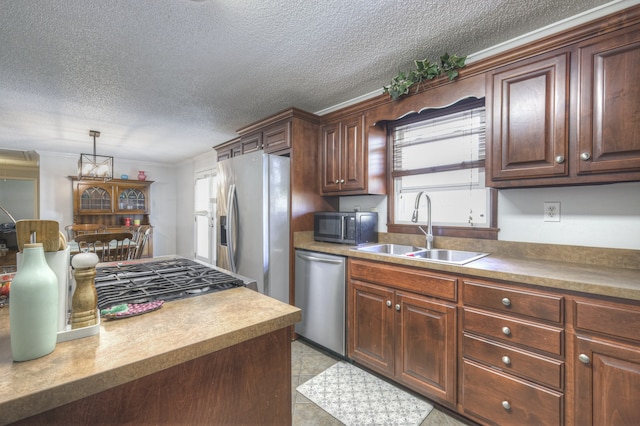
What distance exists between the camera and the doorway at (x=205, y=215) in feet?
17.1

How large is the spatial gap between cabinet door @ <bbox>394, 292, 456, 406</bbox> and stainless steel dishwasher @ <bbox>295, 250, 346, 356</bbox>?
537 millimetres

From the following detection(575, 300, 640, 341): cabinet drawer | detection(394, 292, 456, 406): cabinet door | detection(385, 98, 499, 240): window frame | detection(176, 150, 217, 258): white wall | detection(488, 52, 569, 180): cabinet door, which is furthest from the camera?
detection(176, 150, 217, 258): white wall

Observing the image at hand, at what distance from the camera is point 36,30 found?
5.51 feet

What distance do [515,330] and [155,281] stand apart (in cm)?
171

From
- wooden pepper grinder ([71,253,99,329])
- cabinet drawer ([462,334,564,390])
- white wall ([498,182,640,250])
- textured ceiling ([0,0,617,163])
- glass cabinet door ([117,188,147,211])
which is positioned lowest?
cabinet drawer ([462,334,564,390])

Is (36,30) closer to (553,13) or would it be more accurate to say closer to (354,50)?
(354,50)

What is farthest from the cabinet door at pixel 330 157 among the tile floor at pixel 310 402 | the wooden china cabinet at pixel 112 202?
the wooden china cabinet at pixel 112 202

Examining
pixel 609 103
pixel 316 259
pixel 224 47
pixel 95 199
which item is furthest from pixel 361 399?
pixel 95 199

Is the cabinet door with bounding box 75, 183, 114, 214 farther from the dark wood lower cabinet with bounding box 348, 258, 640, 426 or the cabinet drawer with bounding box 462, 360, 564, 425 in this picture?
the cabinet drawer with bounding box 462, 360, 564, 425

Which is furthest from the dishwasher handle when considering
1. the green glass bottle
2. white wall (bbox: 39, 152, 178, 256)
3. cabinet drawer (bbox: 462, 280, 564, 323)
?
white wall (bbox: 39, 152, 178, 256)

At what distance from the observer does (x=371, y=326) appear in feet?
6.78

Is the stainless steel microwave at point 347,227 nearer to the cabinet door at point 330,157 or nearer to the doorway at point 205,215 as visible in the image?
the cabinet door at point 330,157

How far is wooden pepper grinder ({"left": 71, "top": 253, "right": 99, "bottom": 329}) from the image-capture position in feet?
2.37

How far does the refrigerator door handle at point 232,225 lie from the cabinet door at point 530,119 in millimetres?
2239
